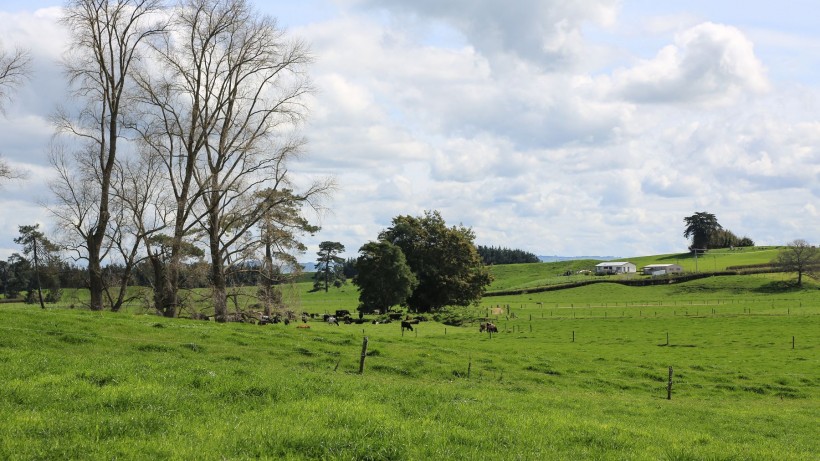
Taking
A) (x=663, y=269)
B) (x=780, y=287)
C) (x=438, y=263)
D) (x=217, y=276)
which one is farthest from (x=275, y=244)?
(x=663, y=269)

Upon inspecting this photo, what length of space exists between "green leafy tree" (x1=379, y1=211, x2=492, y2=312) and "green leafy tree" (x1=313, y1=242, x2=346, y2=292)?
62730mm

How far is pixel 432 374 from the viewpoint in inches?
1001

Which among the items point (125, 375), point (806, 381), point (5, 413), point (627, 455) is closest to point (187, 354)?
point (125, 375)

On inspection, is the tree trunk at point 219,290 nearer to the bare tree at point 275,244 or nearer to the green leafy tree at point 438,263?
the bare tree at point 275,244

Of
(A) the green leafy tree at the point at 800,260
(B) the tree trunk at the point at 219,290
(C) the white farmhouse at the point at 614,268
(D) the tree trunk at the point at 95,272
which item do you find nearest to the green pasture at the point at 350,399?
(D) the tree trunk at the point at 95,272

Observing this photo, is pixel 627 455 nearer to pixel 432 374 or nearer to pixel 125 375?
pixel 125 375

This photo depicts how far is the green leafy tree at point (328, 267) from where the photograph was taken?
151 m

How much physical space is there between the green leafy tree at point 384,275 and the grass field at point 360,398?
3453 cm

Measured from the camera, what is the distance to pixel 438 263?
8744 cm

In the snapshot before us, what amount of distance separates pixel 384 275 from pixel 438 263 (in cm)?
1044

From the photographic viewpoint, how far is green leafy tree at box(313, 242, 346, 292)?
151250mm

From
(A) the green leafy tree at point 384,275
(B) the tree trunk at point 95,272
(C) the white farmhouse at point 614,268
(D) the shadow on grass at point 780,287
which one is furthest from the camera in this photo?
(C) the white farmhouse at point 614,268

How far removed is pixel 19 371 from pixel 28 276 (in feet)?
410

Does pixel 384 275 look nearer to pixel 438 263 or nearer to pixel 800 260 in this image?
pixel 438 263
